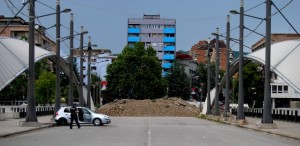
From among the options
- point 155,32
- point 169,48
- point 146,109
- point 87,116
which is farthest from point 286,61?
point 169,48

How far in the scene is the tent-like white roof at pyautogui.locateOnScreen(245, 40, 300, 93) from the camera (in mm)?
40125

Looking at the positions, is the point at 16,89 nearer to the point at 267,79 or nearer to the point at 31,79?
the point at 31,79

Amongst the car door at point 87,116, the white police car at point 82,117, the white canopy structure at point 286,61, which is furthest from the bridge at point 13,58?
the white canopy structure at point 286,61

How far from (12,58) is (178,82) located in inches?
3882

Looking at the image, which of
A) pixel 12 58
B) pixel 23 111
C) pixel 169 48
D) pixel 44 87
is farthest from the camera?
pixel 169 48

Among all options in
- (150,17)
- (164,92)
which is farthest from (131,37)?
(164,92)

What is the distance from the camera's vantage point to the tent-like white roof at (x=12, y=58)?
33.3 m

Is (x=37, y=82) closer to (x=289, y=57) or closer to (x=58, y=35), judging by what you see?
(x=58, y=35)

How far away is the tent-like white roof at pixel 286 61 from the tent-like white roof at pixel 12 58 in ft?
58.0

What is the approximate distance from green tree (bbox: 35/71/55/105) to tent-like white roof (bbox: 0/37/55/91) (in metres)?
47.8

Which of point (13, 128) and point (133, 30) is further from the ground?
point (133, 30)

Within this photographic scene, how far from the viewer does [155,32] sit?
15288 cm

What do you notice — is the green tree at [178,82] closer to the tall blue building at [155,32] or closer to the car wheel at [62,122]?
the tall blue building at [155,32]

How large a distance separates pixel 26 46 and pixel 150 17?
110 m
